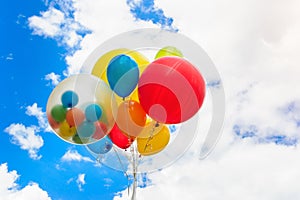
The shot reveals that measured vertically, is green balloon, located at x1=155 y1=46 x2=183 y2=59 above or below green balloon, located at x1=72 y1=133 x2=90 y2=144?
above

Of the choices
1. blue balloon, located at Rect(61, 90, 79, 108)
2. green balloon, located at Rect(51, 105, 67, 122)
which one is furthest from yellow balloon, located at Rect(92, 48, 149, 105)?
green balloon, located at Rect(51, 105, 67, 122)

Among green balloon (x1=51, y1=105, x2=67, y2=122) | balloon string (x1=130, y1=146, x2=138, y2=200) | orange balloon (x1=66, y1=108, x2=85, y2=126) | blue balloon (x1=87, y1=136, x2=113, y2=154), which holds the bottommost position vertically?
balloon string (x1=130, y1=146, x2=138, y2=200)

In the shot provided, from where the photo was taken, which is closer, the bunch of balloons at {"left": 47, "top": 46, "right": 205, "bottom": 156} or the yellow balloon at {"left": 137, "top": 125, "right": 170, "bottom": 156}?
the bunch of balloons at {"left": 47, "top": 46, "right": 205, "bottom": 156}

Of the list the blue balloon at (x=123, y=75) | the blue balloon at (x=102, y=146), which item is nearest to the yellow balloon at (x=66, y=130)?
the blue balloon at (x=102, y=146)

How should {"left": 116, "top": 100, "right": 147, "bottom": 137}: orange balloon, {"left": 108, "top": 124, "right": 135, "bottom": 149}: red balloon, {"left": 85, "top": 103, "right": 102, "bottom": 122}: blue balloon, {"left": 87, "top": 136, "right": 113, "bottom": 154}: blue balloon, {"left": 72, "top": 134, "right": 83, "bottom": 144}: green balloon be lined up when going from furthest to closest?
{"left": 87, "top": 136, "right": 113, "bottom": 154}: blue balloon
{"left": 108, "top": 124, "right": 135, "bottom": 149}: red balloon
{"left": 72, "top": 134, "right": 83, "bottom": 144}: green balloon
{"left": 116, "top": 100, "right": 147, "bottom": 137}: orange balloon
{"left": 85, "top": 103, "right": 102, "bottom": 122}: blue balloon

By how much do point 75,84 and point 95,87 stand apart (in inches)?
13.8

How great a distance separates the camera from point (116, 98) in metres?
6.85

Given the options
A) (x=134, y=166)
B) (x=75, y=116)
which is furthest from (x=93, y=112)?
(x=134, y=166)

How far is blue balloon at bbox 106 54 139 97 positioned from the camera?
6.63 m

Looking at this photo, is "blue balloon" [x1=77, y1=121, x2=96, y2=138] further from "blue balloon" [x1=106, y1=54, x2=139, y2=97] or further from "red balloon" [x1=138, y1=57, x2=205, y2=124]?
"red balloon" [x1=138, y1=57, x2=205, y2=124]

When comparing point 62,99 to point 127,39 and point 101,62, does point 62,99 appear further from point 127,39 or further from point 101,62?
point 127,39

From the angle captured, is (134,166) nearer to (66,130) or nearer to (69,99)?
(66,130)

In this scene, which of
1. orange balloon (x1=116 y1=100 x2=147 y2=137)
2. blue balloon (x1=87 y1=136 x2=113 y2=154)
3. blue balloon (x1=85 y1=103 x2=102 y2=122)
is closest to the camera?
blue balloon (x1=85 y1=103 x2=102 y2=122)

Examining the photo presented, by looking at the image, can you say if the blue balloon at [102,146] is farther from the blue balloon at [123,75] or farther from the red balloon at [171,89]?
the red balloon at [171,89]
